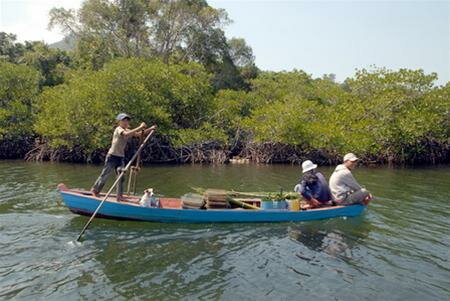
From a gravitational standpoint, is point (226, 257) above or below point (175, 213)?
below

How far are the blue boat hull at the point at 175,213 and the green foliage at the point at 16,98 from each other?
17.7 meters

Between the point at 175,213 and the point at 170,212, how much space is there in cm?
13

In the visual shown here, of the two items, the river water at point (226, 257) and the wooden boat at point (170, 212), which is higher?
the wooden boat at point (170, 212)

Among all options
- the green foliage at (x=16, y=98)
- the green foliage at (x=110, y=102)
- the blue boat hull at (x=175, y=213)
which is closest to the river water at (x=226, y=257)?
the blue boat hull at (x=175, y=213)

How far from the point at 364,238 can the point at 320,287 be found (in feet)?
11.5

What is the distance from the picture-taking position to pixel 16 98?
2889cm

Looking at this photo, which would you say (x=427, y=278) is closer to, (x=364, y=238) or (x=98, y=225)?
(x=364, y=238)

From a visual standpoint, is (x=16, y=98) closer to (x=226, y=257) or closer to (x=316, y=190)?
(x=316, y=190)

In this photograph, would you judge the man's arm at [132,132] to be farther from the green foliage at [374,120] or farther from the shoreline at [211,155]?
the green foliage at [374,120]

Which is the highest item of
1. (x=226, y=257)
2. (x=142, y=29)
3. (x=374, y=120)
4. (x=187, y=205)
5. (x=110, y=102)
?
(x=142, y=29)

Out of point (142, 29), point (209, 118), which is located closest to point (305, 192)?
point (209, 118)

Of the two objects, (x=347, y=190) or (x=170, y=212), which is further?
(x=347, y=190)

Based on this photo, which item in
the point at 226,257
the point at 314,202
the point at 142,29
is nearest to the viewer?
the point at 226,257

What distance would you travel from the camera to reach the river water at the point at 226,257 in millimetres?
7977
